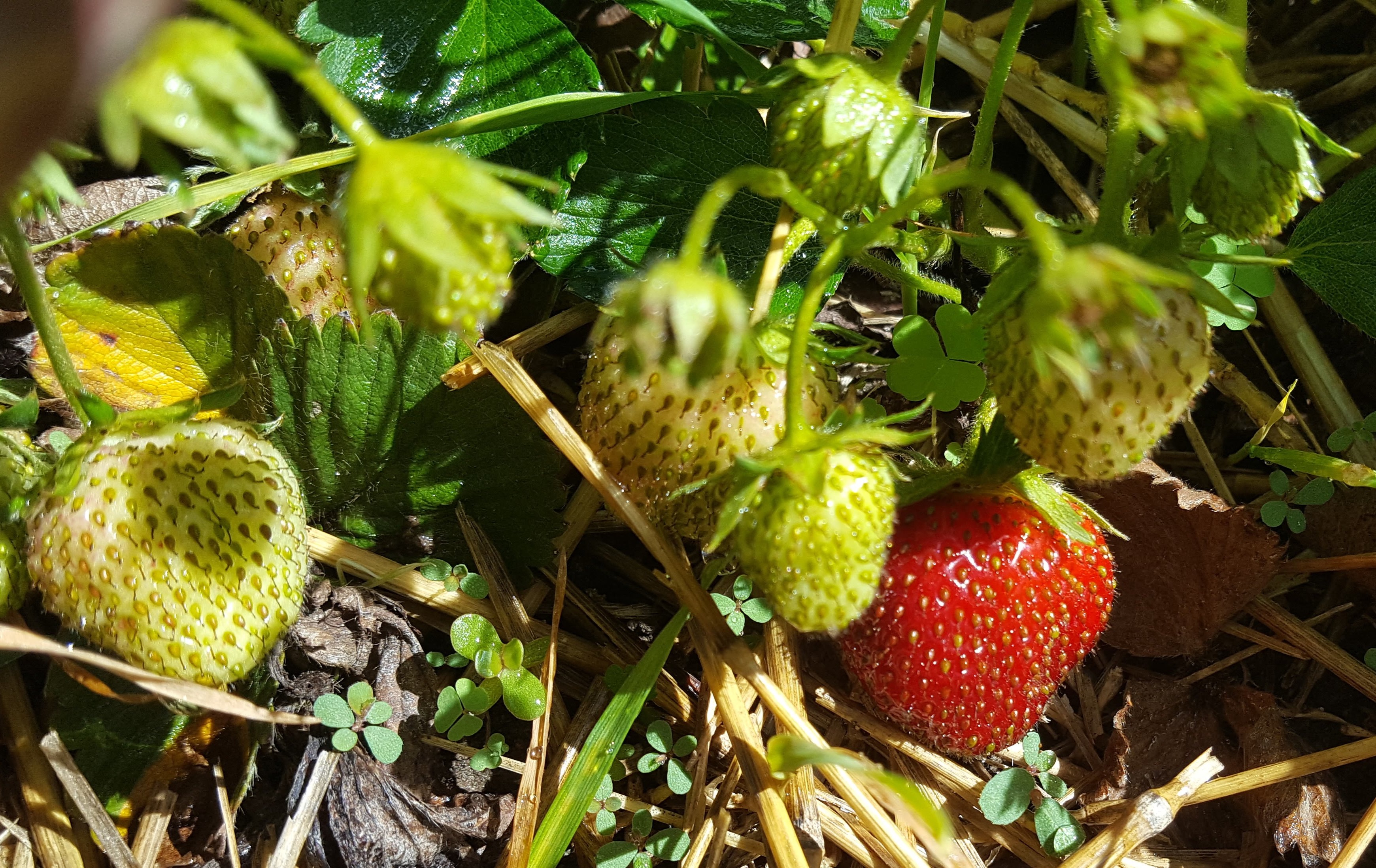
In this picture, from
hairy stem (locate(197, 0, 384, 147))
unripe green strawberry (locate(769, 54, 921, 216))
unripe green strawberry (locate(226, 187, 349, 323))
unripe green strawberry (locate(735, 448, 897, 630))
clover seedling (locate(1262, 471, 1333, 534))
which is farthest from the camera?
clover seedling (locate(1262, 471, 1333, 534))

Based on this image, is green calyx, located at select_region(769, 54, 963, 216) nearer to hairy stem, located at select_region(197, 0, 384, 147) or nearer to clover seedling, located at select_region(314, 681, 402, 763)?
hairy stem, located at select_region(197, 0, 384, 147)

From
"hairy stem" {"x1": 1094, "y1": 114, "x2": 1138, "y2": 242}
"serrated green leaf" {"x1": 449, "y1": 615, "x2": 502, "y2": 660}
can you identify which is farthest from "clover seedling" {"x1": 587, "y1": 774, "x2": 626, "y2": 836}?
"hairy stem" {"x1": 1094, "y1": 114, "x2": 1138, "y2": 242}

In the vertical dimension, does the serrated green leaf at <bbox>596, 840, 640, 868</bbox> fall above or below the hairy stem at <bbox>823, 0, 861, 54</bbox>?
below

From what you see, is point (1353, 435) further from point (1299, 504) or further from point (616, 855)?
point (616, 855)

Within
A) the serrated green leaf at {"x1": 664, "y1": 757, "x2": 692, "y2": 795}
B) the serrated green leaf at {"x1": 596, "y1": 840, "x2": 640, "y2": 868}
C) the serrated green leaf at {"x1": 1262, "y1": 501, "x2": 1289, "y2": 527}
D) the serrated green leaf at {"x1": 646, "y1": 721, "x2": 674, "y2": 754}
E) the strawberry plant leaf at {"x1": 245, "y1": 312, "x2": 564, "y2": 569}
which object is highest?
the strawberry plant leaf at {"x1": 245, "y1": 312, "x2": 564, "y2": 569}

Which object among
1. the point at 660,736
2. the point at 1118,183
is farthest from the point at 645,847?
the point at 1118,183

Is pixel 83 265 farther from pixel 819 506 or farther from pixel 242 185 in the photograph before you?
pixel 819 506
